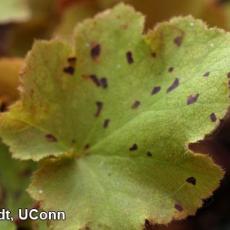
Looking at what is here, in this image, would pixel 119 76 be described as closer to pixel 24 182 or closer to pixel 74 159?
pixel 74 159

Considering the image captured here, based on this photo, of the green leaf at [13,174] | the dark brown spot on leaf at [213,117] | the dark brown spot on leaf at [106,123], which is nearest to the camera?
the dark brown spot on leaf at [213,117]

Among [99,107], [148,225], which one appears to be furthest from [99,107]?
[148,225]

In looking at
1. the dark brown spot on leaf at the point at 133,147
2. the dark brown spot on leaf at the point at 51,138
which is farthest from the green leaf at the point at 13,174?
the dark brown spot on leaf at the point at 133,147

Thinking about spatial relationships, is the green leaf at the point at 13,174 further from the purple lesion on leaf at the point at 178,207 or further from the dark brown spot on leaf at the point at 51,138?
the purple lesion on leaf at the point at 178,207

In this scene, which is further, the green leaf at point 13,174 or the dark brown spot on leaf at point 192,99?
the green leaf at point 13,174

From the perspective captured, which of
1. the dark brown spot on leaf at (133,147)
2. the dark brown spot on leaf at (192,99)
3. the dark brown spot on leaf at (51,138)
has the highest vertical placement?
the dark brown spot on leaf at (51,138)

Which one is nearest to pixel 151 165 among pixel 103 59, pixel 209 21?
pixel 103 59

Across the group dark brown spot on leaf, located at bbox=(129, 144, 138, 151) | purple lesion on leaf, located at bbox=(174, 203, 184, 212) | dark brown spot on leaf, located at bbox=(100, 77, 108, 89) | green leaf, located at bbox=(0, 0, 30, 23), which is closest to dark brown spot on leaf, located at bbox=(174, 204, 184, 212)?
purple lesion on leaf, located at bbox=(174, 203, 184, 212)

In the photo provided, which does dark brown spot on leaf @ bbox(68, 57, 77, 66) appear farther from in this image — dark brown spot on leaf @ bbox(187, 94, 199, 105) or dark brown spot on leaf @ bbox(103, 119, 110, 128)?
dark brown spot on leaf @ bbox(187, 94, 199, 105)
